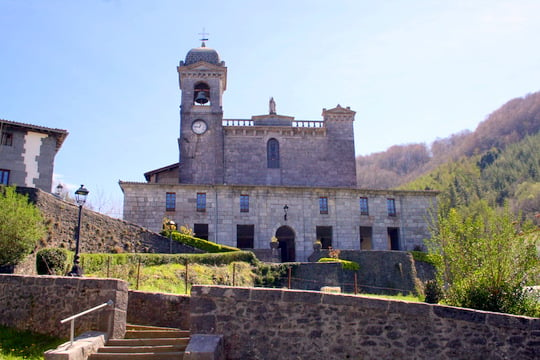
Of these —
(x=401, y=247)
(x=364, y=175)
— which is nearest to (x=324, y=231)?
(x=401, y=247)

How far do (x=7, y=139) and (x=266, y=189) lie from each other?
1512cm

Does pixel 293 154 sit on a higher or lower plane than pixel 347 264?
higher

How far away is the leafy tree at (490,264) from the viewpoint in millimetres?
12117

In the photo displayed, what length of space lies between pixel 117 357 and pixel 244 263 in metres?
14.1

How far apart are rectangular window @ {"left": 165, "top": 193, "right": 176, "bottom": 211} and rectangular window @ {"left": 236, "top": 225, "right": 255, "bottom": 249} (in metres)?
4.25

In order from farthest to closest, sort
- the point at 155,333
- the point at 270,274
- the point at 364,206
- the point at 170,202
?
the point at 364,206
the point at 170,202
the point at 270,274
the point at 155,333

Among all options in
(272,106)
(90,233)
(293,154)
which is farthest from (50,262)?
(272,106)

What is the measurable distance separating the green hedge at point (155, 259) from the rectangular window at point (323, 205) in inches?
402

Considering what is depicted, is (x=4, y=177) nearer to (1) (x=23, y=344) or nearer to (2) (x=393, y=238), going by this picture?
(1) (x=23, y=344)

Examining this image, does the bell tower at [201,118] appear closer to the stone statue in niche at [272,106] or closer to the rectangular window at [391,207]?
the stone statue in niche at [272,106]

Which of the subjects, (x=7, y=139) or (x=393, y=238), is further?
(x=393, y=238)

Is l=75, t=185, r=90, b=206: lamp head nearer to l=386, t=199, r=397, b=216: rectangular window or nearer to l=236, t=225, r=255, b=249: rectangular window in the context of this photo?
l=236, t=225, r=255, b=249: rectangular window

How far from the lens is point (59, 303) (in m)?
11.2

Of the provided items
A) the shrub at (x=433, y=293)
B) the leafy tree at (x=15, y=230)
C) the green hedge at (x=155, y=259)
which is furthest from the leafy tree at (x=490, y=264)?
the leafy tree at (x=15, y=230)
